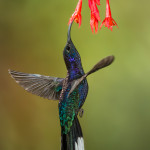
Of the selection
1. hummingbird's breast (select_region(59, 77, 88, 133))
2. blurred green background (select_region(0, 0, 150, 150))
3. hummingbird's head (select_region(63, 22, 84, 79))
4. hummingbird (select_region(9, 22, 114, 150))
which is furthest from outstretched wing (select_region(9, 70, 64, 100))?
blurred green background (select_region(0, 0, 150, 150))

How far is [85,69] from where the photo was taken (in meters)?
3.32

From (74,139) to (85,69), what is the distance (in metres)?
1.87

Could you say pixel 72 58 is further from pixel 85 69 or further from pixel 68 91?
pixel 85 69

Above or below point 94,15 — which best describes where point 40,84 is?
below

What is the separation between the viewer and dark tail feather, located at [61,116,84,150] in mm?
1459

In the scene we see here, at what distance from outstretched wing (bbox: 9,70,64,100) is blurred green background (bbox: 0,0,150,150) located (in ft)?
5.55

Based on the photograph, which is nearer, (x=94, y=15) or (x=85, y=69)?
(x=94, y=15)

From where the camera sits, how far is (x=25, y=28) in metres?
3.40

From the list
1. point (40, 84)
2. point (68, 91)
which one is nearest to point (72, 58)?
point (68, 91)

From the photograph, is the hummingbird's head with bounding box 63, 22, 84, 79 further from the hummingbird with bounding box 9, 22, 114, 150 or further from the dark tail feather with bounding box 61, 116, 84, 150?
the dark tail feather with bounding box 61, 116, 84, 150

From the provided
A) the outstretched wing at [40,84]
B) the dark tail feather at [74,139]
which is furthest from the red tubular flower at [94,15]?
the dark tail feather at [74,139]

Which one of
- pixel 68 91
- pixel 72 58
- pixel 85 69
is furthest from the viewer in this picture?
pixel 85 69

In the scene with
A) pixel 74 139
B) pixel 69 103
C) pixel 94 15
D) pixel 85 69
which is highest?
pixel 85 69

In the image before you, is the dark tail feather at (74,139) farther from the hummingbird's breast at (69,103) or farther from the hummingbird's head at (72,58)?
the hummingbird's head at (72,58)
